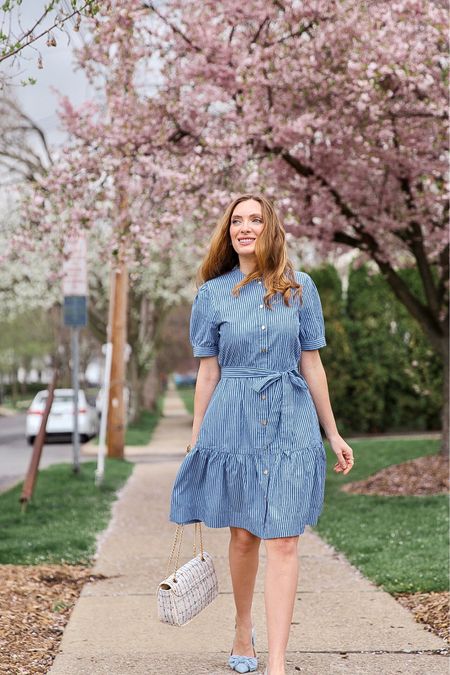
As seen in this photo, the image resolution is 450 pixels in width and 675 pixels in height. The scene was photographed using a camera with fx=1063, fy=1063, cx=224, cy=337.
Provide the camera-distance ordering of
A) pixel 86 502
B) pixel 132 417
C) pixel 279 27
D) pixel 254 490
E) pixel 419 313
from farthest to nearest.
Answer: pixel 132 417 < pixel 419 313 < pixel 86 502 < pixel 279 27 < pixel 254 490

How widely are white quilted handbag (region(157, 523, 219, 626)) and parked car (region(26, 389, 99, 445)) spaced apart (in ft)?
63.0

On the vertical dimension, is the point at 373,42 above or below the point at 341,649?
above

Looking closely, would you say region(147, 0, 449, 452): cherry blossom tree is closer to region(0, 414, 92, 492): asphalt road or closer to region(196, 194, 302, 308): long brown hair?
region(196, 194, 302, 308): long brown hair

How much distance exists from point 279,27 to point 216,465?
6789 mm

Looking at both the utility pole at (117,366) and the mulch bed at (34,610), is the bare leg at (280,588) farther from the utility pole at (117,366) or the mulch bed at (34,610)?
the utility pole at (117,366)

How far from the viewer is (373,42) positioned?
9.23 meters

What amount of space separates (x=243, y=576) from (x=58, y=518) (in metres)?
5.66

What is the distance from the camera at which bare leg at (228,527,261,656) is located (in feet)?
14.0

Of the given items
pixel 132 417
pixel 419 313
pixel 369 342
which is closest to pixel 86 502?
pixel 419 313

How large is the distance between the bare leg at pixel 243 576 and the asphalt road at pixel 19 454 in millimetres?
10002

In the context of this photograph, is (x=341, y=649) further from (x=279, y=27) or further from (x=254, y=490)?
(x=279, y=27)

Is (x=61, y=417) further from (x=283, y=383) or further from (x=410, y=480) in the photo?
(x=283, y=383)

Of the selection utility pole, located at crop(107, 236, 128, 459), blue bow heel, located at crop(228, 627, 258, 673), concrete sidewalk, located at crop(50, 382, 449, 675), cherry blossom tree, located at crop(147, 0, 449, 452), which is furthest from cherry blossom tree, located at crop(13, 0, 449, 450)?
utility pole, located at crop(107, 236, 128, 459)

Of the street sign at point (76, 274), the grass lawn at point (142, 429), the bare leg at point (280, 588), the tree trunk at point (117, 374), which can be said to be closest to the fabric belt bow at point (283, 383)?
the bare leg at point (280, 588)
